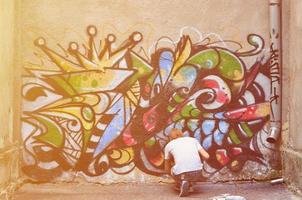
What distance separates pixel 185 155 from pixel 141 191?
107 centimetres

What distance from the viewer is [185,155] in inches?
267

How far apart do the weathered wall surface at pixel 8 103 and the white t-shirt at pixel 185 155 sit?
2497 mm

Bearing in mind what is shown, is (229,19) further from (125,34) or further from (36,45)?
(36,45)

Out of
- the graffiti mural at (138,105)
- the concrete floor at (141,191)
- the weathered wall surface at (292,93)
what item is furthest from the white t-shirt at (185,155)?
the weathered wall surface at (292,93)

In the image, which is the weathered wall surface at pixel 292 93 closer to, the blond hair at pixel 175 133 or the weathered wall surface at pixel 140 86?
the weathered wall surface at pixel 140 86

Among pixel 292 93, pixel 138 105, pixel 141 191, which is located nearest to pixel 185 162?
pixel 141 191

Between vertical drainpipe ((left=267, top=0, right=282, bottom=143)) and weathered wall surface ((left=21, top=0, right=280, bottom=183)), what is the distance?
132 millimetres

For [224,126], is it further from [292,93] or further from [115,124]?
[115,124]

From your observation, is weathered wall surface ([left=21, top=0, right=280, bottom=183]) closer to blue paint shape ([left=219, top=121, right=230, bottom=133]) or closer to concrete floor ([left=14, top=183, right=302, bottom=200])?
blue paint shape ([left=219, top=121, right=230, bottom=133])

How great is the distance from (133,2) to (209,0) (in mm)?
1309

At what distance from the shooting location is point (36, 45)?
25.0 feet

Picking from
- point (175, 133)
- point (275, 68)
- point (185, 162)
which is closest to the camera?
point (185, 162)

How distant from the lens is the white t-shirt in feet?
22.2

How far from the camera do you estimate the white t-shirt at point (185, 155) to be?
6.78 metres
